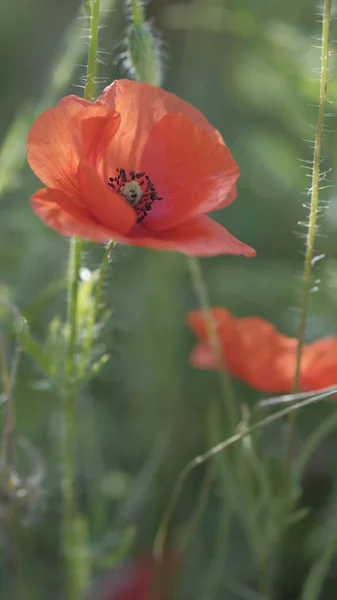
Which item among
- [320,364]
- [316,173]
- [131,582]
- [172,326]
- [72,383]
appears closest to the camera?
[316,173]

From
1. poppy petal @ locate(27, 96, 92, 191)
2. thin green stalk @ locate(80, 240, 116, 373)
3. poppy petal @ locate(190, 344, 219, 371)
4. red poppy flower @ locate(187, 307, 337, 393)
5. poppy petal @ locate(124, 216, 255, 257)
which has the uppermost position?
poppy petal @ locate(27, 96, 92, 191)

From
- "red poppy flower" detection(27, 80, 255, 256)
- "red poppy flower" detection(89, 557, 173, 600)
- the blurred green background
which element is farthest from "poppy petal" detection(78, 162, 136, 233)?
"red poppy flower" detection(89, 557, 173, 600)

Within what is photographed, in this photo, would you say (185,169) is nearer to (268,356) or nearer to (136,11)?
(136,11)

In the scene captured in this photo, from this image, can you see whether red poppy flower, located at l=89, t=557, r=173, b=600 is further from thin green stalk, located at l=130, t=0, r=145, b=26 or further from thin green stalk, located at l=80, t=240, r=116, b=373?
thin green stalk, located at l=130, t=0, r=145, b=26

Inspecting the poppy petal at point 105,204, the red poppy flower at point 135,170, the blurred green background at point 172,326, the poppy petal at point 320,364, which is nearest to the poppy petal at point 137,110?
the red poppy flower at point 135,170

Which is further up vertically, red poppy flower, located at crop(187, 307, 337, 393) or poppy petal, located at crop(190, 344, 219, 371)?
red poppy flower, located at crop(187, 307, 337, 393)

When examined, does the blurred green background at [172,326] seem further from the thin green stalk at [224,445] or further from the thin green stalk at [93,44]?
the thin green stalk at [93,44]

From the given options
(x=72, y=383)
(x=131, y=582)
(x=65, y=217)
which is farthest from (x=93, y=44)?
(x=131, y=582)

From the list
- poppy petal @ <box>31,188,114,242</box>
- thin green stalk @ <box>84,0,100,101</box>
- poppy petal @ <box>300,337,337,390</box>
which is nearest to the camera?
poppy petal @ <box>31,188,114,242</box>
